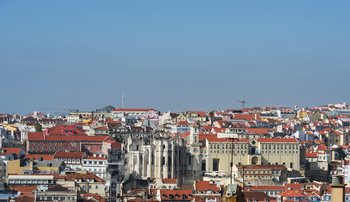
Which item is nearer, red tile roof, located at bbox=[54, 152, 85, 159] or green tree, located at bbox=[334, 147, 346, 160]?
red tile roof, located at bbox=[54, 152, 85, 159]

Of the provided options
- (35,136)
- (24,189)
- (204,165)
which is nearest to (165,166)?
(204,165)

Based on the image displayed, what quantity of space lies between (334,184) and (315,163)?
68.9 m

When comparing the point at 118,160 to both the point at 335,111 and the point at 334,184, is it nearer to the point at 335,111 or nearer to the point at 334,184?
the point at 334,184

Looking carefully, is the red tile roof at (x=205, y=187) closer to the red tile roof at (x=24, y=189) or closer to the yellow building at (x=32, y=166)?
the yellow building at (x=32, y=166)

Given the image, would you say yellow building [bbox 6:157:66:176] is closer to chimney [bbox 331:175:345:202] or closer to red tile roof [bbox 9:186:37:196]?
red tile roof [bbox 9:186:37:196]

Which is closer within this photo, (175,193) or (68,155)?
(175,193)

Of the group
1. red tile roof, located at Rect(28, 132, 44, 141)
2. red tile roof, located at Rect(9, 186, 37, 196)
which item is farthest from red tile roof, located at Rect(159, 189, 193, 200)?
red tile roof, located at Rect(28, 132, 44, 141)

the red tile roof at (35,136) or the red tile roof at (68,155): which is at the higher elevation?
the red tile roof at (35,136)

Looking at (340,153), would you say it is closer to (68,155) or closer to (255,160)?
(255,160)

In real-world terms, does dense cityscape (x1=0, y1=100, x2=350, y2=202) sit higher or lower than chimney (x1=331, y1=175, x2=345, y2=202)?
lower

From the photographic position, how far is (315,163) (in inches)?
3120

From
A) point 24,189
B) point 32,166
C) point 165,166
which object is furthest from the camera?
point 165,166

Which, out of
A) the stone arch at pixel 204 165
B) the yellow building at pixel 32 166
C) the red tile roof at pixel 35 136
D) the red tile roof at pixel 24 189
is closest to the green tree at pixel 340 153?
the stone arch at pixel 204 165

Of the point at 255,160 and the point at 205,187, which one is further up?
the point at 255,160
